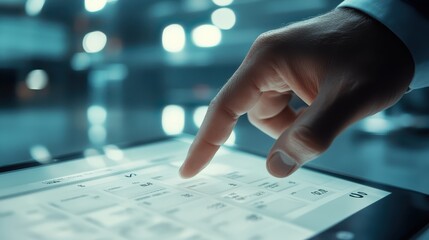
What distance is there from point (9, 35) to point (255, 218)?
1173 millimetres

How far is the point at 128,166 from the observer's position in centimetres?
64

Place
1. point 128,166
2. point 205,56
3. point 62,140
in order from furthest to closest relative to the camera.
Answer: point 205,56, point 62,140, point 128,166

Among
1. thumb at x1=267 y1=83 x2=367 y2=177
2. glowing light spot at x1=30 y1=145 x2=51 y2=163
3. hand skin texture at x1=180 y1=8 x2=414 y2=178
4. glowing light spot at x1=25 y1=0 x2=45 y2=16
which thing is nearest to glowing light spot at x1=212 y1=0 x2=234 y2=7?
glowing light spot at x1=25 y1=0 x2=45 y2=16

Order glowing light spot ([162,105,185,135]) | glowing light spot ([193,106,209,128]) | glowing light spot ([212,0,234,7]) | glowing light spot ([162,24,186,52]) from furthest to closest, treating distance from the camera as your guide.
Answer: glowing light spot ([162,24,186,52])
glowing light spot ([212,0,234,7])
glowing light spot ([193,106,209,128])
glowing light spot ([162,105,185,135])

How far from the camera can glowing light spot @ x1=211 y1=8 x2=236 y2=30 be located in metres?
1.67

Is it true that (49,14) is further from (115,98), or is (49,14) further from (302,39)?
(302,39)

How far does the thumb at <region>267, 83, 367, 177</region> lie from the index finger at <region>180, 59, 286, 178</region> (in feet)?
0.43

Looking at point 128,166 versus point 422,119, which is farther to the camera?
point 422,119

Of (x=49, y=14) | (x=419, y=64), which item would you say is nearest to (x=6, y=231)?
(x=419, y=64)

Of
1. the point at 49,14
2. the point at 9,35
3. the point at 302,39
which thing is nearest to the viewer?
the point at 302,39

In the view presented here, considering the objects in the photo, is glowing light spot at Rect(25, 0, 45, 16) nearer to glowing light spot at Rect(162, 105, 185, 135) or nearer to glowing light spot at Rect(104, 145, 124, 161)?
glowing light spot at Rect(162, 105, 185, 135)

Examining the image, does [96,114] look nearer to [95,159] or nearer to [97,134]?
[97,134]

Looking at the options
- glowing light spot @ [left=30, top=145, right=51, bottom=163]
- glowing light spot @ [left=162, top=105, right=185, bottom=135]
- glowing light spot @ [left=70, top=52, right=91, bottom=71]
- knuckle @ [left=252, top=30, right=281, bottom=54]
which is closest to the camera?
knuckle @ [left=252, top=30, right=281, bottom=54]

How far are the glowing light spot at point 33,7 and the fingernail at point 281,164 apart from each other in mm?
1146
